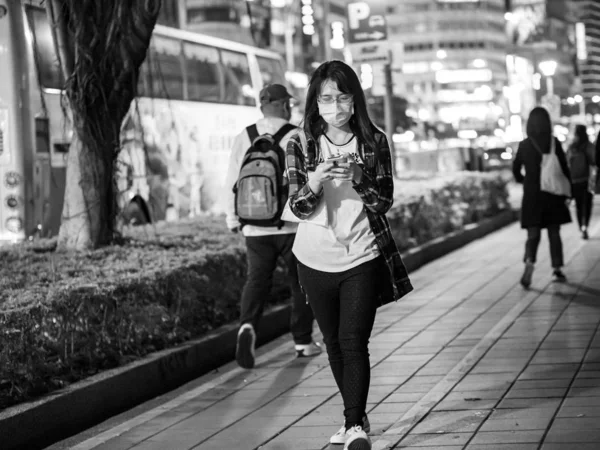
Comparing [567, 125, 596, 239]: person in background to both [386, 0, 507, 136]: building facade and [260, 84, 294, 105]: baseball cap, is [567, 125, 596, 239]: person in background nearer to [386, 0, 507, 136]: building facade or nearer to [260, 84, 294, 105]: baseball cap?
[260, 84, 294, 105]: baseball cap

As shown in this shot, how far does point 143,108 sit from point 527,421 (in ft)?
39.5

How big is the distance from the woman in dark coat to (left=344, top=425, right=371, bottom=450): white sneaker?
691 cm

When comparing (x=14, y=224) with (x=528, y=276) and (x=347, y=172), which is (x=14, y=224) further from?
(x=347, y=172)

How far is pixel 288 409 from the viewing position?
7.11 metres

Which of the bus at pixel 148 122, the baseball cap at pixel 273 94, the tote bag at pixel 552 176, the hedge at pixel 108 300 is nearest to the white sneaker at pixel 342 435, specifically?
A: the hedge at pixel 108 300

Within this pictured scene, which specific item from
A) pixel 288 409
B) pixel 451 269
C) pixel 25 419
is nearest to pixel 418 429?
pixel 288 409

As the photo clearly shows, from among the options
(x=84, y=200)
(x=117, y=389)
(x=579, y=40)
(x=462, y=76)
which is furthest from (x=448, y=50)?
(x=117, y=389)

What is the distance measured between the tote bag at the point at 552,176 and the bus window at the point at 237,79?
939 cm

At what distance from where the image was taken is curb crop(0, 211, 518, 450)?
6445mm

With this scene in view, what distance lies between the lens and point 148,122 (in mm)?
18078

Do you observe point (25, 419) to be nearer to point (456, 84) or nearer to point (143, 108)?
point (143, 108)

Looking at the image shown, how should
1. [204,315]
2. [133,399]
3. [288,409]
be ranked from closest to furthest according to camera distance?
[288,409] < [133,399] < [204,315]

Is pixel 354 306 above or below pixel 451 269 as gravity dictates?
above

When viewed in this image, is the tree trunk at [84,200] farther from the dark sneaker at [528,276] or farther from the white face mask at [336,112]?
the white face mask at [336,112]
